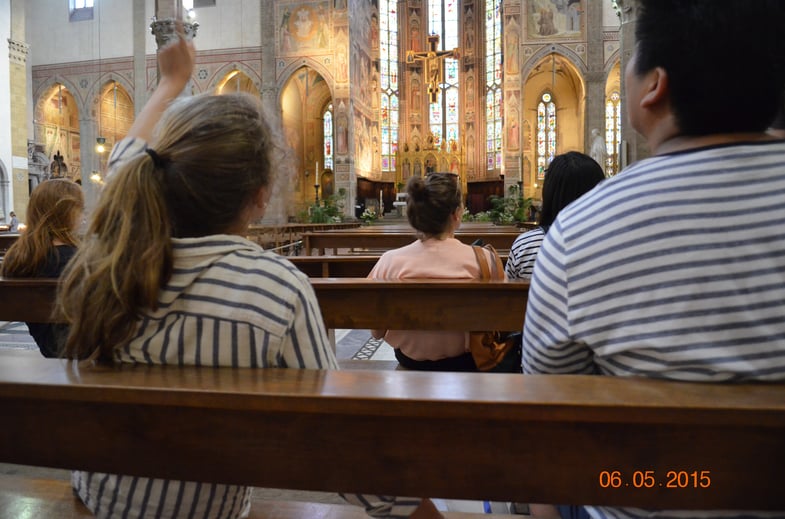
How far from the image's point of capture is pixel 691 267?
0.87 m

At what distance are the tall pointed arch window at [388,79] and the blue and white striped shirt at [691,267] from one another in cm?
2610

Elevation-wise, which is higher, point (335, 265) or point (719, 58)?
point (719, 58)

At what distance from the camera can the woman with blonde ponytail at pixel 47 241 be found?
8.57 feet

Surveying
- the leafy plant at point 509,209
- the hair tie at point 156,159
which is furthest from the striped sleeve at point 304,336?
the leafy plant at point 509,209

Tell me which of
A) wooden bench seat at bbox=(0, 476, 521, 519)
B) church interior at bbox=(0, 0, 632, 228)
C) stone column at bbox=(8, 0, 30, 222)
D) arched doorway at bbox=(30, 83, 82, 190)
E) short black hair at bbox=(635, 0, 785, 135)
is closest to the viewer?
short black hair at bbox=(635, 0, 785, 135)

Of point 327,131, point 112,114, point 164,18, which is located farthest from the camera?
point 327,131

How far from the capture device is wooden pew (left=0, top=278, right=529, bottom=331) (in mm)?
2189

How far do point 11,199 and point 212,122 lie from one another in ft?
63.4

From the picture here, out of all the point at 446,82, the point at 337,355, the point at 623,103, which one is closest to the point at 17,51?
the point at 623,103

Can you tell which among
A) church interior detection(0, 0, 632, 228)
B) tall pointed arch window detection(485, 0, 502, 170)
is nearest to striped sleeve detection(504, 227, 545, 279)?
church interior detection(0, 0, 632, 228)

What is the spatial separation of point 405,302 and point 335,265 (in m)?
1.83

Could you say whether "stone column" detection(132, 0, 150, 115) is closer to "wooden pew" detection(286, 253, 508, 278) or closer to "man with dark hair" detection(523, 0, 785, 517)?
"wooden pew" detection(286, 253, 508, 278)

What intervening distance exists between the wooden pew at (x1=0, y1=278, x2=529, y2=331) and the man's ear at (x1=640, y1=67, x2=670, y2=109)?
122cm

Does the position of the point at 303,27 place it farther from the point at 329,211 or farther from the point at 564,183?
the point at 564,183
